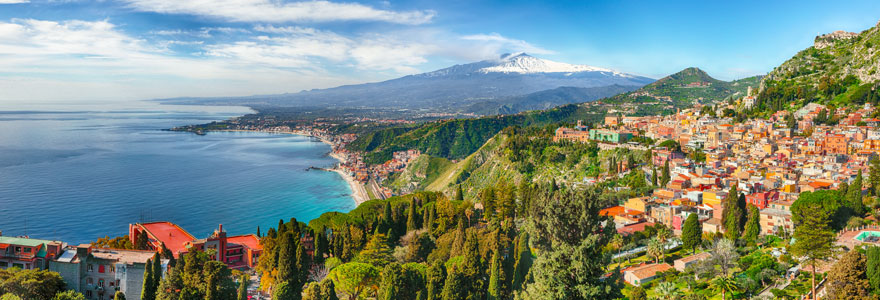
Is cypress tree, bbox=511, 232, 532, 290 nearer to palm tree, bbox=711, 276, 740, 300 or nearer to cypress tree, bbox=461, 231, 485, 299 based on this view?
cypress tree, bbox=461, 231, 485, 299

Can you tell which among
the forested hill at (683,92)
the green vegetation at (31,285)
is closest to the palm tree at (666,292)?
the green vegetation at (31,285)

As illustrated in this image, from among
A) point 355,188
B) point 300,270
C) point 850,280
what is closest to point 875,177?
point 850,280

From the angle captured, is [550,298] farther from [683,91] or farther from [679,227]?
[683,91]

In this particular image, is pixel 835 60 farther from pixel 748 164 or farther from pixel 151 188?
pixel 151 188

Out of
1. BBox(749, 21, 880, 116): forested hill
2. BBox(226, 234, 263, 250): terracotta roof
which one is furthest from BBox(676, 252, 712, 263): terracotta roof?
BBox(749, 21, 880, 116): forested hill

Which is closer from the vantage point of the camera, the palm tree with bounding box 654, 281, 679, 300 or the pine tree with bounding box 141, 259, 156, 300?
the pine tree with bounding box 141, 259, 156, 300

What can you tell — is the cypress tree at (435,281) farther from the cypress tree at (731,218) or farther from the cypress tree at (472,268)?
the cypress tree at (731,218)
